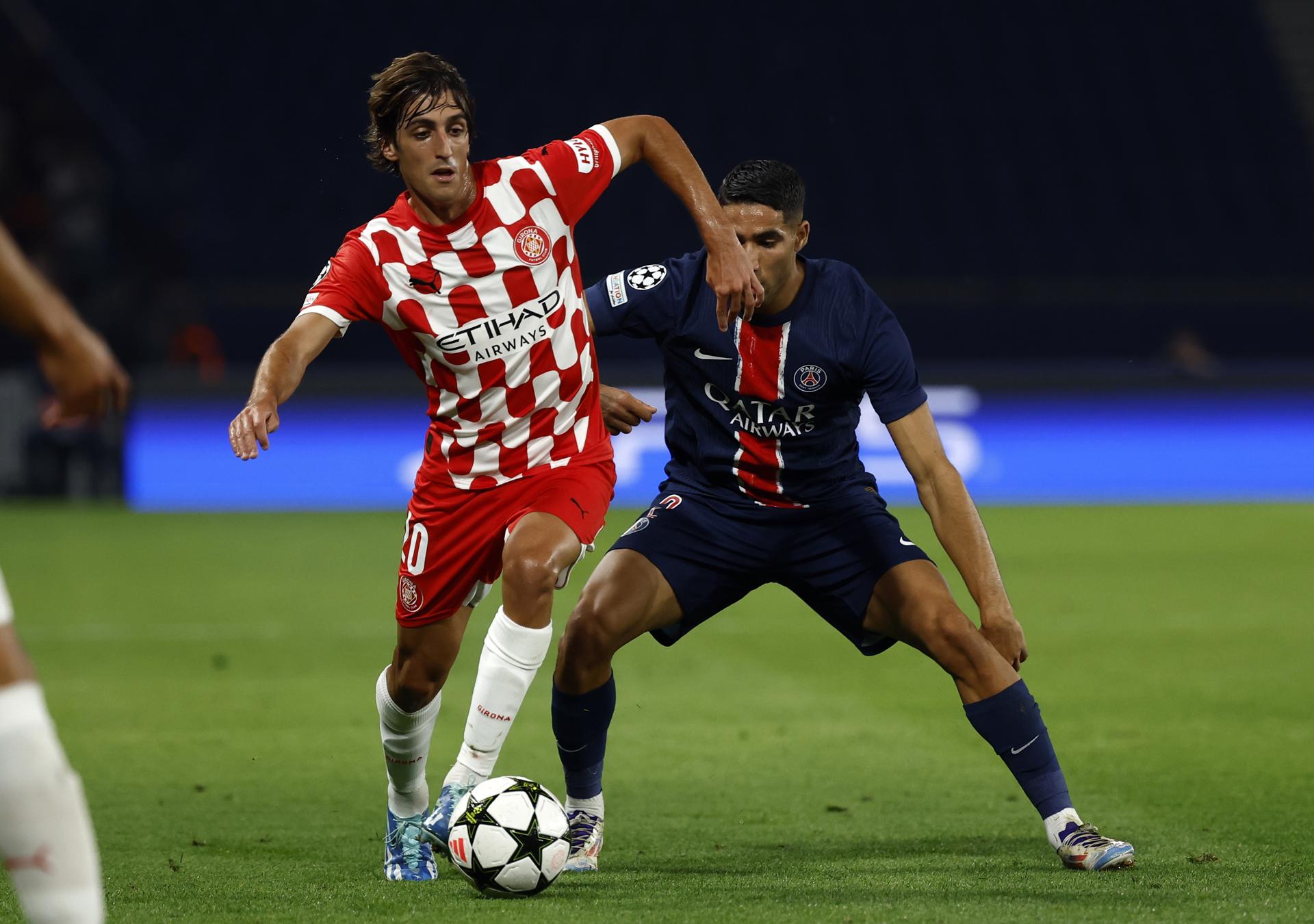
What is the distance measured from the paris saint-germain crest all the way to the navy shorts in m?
0.34

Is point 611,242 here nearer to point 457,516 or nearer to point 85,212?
point 85,212

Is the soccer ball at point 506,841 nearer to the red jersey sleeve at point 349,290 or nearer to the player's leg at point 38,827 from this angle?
the red jersey sleeve at point 349,290

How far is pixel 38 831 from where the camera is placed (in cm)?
248

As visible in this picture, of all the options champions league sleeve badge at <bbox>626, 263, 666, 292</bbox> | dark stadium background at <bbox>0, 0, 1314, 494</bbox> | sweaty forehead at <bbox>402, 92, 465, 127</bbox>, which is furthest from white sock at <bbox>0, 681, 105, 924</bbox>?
dark stadium background at <bbox>0, 0, 1314, 494</bbox>

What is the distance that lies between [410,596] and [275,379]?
81 centimetres

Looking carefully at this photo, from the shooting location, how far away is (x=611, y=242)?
2014 centimetres

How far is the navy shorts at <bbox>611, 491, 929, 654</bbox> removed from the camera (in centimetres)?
458

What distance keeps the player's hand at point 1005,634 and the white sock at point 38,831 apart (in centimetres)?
245

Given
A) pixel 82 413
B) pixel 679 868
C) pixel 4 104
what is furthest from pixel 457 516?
pixel 4 104

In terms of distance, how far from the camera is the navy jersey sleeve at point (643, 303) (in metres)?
4.80

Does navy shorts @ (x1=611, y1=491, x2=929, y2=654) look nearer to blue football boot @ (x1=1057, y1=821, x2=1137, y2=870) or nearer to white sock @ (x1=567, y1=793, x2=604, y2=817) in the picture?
white sock @ (x1=567, y1=793, x2=604, y2=817)

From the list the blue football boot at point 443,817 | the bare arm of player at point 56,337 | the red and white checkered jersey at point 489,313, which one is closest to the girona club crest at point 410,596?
the red and white checkered jersey at point 489,313

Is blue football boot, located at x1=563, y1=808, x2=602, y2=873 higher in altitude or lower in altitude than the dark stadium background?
lower

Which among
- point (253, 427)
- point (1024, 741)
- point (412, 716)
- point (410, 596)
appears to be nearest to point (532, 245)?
point (410, 596)
